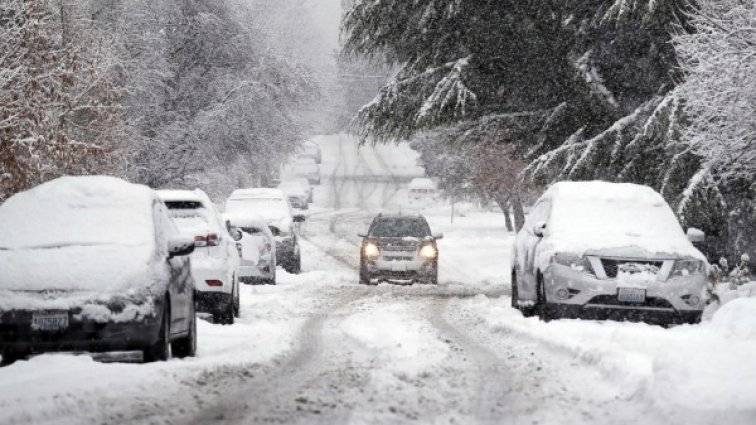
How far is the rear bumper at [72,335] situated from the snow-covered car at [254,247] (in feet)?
34.5

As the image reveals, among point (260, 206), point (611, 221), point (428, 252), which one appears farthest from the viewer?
point (260, 206)

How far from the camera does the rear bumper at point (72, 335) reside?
8.73 meters

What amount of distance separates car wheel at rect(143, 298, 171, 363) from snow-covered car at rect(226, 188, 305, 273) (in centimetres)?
1413

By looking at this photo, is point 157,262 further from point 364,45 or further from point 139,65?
point 139,65

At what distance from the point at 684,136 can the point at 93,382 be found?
12.0 metres

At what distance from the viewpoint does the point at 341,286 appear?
20.8 m

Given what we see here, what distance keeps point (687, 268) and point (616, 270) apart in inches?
36.2

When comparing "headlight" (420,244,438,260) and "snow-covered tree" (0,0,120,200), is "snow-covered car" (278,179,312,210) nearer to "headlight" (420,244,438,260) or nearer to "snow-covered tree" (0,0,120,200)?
"headlight" (420,244,438,260)

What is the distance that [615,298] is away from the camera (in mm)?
12469

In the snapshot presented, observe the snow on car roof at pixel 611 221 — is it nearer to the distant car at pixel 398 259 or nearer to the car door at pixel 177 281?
the car door at pixel 177 281

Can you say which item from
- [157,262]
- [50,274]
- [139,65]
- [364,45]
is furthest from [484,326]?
[139,65]

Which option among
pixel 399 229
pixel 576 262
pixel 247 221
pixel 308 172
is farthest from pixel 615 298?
pixel 308 172

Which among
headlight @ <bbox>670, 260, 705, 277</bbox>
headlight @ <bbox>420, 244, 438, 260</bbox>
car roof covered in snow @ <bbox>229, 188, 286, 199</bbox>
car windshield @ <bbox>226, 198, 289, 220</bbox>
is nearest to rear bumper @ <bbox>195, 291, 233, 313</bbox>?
headlight @ <bbox>670, 260, 705, 277</bbox>

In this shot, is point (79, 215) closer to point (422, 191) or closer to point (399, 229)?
point (399, 229)
